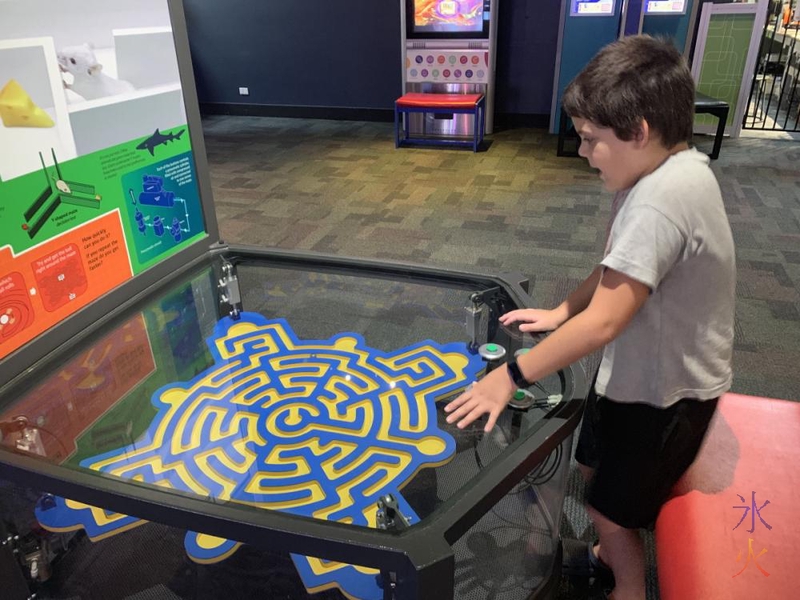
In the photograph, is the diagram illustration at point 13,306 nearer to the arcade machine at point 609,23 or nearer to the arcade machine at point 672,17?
the arcade machine at point 609,23

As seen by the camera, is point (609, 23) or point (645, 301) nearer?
point (645, 301)

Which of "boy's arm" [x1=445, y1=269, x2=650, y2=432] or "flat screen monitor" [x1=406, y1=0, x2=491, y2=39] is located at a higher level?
"flat screen monitor" [x1=406, y1=0, x2=491, y2=39]

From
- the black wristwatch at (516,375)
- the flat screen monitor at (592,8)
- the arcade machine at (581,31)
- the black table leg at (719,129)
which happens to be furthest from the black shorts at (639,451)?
the flat screen monitor at (592,8)

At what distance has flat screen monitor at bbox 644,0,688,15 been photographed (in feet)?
16.1

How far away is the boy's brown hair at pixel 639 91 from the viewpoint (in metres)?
0.86

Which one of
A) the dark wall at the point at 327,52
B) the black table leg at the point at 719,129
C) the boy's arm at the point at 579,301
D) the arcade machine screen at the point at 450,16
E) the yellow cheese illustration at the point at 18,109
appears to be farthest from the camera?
the dark wall at the point at 327,52

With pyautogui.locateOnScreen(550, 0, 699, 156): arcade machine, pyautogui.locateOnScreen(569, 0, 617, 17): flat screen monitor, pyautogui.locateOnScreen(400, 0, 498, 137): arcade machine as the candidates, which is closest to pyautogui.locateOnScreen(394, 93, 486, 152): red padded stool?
pyautogui.locateOnScreen(400, 0, 498, 137): arcade machine

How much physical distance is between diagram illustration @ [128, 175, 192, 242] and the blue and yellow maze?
0.30 m

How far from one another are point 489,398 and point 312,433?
1.38 ft

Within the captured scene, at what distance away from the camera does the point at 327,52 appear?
Result: 5.98 meters

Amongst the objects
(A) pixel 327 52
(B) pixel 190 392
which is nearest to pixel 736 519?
(B) pixel 190 392

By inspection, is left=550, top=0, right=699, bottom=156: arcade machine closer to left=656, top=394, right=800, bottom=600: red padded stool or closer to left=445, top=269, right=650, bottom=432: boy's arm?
left=656, top=394, right=800, bottom=600: red padded stool

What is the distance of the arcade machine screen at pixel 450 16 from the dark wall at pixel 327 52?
2.13ft

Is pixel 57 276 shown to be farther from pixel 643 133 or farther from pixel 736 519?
pixel 736 519
